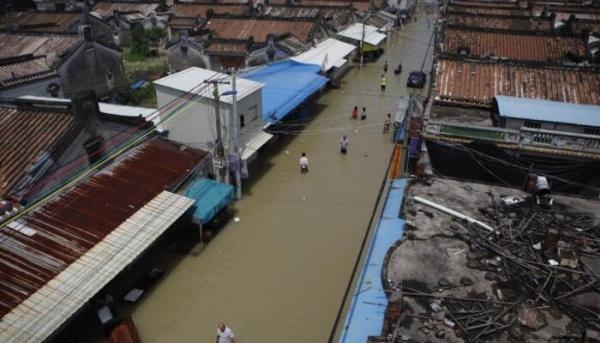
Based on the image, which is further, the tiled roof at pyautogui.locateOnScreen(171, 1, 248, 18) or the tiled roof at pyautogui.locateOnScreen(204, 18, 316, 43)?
the tiled roof at pyautogui.locateOnScreen(171, 1, 248, 18)

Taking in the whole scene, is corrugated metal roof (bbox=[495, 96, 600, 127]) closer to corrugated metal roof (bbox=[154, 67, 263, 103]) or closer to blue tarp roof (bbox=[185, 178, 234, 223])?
corrugated metal roof (bbox=[154, 67, 263, 103])

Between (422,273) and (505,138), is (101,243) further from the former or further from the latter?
(505,138)

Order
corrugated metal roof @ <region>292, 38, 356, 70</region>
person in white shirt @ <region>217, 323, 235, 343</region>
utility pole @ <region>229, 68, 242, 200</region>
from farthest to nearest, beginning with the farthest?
corrugated metal roof @ <region>292, 38, 356, 70</region>
utility pole @ <region>229, 68, 242, 200</region>
person in white shirt @ <region>217, 323, 235, 343</region>

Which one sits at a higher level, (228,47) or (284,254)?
(228,47)

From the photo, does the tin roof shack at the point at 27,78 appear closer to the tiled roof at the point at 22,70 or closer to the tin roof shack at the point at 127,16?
the tiled roof at the point at 22,70

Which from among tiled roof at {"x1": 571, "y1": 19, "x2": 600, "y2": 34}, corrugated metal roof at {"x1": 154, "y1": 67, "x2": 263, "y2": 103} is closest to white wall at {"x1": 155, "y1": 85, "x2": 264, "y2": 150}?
corrugated metal roof at {"x1": 154, "y1": 67, "x2": 263, "y2": 103}

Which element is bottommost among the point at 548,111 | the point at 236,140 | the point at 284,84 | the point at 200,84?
the point at 284,84

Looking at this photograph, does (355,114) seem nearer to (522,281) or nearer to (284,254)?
(284,254)

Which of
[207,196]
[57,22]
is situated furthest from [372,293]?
[57,22]
